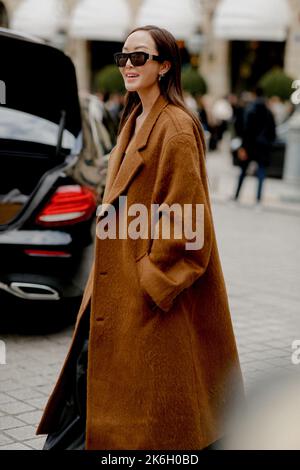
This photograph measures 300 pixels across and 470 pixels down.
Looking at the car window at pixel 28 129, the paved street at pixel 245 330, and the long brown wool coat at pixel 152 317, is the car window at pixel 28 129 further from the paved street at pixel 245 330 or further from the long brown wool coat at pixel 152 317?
the long brown wool coat at pixel 152 317

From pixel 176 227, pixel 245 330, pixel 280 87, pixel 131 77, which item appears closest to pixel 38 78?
pixel 245 330

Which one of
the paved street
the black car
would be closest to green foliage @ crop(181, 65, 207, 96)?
the paved street

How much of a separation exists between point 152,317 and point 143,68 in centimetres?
93

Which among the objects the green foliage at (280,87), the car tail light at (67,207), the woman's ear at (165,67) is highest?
the woman's ear at (165,67)

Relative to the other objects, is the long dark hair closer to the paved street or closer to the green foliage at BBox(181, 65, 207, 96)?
the paved street

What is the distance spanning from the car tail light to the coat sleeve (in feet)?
8.32

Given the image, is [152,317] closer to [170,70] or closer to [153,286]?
[153,286]

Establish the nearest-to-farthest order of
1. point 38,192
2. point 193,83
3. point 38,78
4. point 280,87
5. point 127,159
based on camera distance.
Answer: point 127,159 → point 38,192 → point 38,78 → point 280,87 → point 193,83

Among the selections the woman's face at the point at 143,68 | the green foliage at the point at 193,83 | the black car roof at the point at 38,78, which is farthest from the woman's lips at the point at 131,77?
the green foliage at the point at 193,83

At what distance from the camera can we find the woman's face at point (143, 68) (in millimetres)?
3496

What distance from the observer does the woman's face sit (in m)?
Answer: 3.50

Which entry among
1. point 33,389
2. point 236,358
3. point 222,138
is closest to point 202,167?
point 236,358

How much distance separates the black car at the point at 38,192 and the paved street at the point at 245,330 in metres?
0.44

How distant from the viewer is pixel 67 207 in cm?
589
